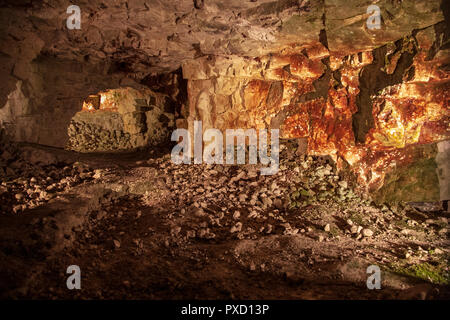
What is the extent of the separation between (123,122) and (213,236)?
19.1ft

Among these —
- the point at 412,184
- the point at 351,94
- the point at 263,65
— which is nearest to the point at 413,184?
the point at 412,184

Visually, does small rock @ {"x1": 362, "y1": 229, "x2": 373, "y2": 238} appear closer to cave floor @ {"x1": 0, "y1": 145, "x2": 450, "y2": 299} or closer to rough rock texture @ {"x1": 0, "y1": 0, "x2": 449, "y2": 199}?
cave floor @ {"x1": 0, "y1": 145, "x2": 450, "y2": 299}

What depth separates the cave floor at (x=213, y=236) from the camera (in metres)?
2.05

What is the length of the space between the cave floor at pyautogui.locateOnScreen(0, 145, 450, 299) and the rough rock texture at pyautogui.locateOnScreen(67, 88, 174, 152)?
255 cm

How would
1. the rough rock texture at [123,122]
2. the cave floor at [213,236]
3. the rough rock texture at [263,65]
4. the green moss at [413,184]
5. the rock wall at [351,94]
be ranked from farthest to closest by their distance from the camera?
1. the rough rock texture at [123,122]
2. the green moss at [413,184]
3. the rock wall at [351,94]
4. the rough rock texture at [263,65]
5. the cave floor at [213,236]

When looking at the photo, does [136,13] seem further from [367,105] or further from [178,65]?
[367,105]

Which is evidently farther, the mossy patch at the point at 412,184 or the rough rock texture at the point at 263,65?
the mossy patch at the point at 412,184

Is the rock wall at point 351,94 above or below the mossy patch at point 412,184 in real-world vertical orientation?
above

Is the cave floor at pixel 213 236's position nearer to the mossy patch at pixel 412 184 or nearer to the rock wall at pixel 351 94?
the mossy patch at pixel 412 184

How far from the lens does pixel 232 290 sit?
6.64 feet

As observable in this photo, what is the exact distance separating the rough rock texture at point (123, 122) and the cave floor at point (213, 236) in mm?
2550

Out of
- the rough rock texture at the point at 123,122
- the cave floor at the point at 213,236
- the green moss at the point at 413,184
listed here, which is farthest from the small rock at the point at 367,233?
the rough rock texture at the point at 123,122

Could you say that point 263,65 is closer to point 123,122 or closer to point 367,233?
point 367,233

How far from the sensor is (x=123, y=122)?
7.63 metres
